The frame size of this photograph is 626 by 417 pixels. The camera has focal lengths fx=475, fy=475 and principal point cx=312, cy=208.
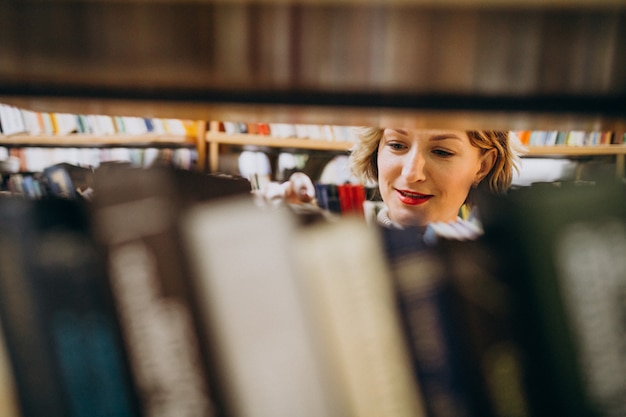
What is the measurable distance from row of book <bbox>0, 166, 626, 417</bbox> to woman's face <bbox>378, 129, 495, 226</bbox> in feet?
2.64

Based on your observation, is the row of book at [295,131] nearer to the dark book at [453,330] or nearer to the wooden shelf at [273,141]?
the wooden shelf at [273,141]

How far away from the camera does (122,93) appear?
41cm

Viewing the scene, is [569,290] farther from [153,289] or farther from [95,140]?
[95,140]

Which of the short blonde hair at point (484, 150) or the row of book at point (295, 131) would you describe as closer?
the short blonde hair at point (484, 150)

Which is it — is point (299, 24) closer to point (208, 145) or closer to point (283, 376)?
point (283, 376)

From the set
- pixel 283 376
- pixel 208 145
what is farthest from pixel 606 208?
pixel 208 145

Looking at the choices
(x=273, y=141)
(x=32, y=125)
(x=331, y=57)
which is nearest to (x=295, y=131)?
(x=273, y=141)

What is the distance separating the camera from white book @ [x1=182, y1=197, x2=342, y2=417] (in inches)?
10.7

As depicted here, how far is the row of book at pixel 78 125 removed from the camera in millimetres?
2115

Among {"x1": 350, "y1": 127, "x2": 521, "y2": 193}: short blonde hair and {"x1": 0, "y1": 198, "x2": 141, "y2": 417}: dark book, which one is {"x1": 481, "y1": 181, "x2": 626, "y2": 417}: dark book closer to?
{"x1": 0, "y1": 198, "x2": 141, "y2": 417}: dark book

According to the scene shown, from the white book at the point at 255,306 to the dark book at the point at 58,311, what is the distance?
7 cm

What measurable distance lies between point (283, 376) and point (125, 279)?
106 millimetres

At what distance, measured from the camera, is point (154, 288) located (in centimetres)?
27

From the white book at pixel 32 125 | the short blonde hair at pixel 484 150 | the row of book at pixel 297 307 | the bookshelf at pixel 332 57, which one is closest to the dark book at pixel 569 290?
the row of book at pixel 297 307
